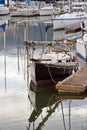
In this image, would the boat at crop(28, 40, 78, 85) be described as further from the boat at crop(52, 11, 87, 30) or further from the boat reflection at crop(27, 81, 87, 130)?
the boat at crop(52, 11, 87, 30)

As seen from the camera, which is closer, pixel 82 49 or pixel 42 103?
pixel 42 103

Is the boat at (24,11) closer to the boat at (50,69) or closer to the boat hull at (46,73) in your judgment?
the boat at (50,69)

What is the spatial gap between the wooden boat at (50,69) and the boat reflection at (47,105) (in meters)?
0.62

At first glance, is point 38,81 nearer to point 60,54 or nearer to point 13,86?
point 13,86

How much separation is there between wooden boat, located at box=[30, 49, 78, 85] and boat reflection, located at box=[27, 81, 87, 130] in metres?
0.62

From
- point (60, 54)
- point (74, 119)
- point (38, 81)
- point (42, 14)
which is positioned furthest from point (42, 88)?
point (42, 14)

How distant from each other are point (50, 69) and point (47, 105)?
3.02 m

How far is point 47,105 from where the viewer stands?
18.2m

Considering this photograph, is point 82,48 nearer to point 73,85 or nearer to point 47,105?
point 73,85

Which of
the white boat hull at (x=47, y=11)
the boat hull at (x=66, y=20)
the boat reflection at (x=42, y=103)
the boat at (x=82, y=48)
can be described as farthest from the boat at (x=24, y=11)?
the boat reflection at (x=42, y=103)

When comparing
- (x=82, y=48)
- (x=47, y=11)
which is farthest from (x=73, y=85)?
(x=47, y=11)

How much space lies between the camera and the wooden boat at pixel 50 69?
2072 cm

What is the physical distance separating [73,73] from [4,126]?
7.04 metres

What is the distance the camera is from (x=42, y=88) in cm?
2058
